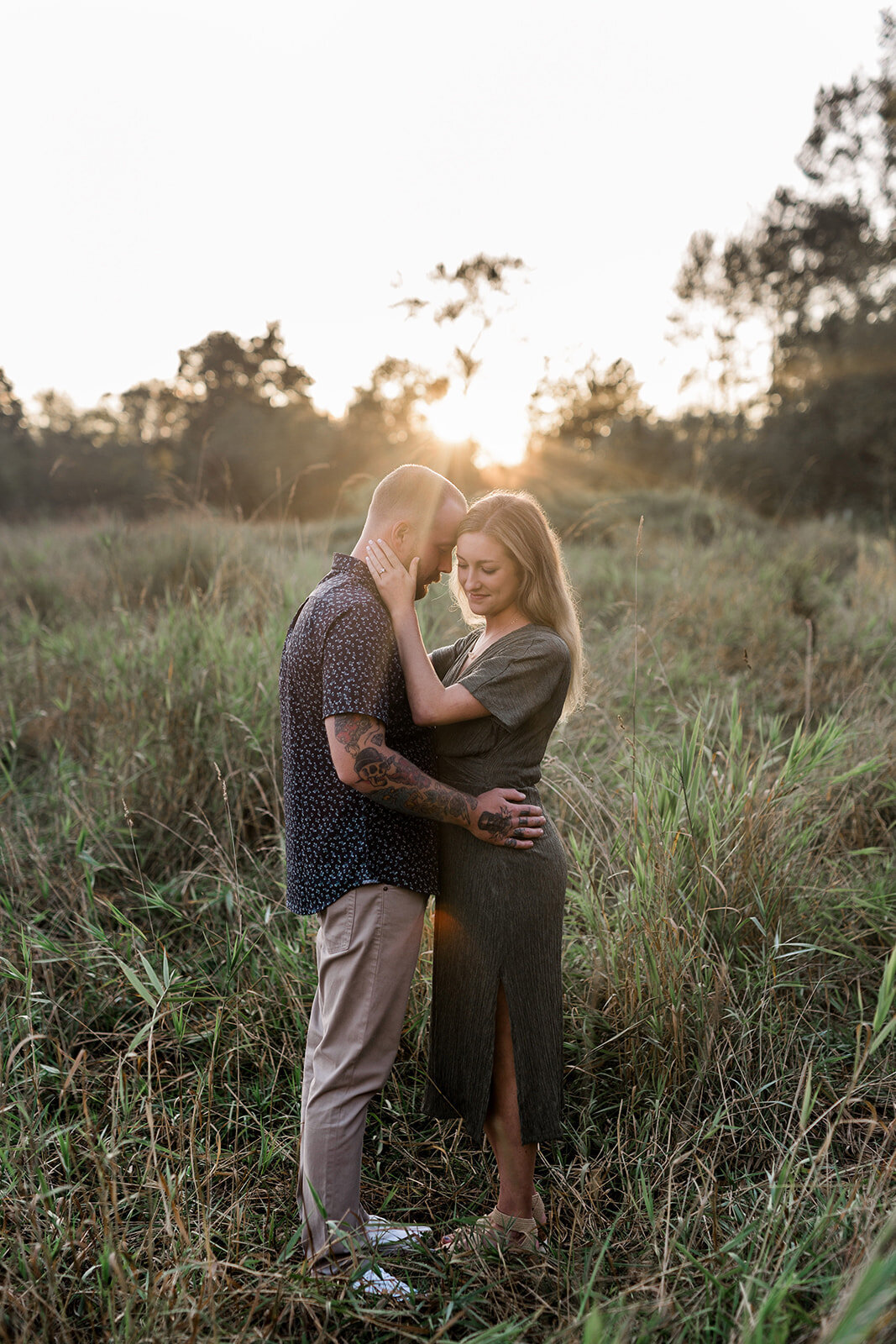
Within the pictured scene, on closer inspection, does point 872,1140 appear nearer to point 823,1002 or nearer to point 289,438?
point 823,1002

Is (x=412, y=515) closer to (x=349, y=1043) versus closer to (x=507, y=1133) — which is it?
(x=349, y=1043)

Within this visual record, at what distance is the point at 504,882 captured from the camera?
1.92m

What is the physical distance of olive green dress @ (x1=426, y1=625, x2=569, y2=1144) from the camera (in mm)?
1920

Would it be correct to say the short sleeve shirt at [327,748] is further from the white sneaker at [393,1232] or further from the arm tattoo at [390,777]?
the white sneaker at [393,1232]

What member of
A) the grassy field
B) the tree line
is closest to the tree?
the tree line

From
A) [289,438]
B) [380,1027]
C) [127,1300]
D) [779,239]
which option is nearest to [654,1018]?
[380,1027]

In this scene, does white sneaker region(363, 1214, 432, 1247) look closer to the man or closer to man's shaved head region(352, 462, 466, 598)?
the man

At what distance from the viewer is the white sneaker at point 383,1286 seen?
168 cm

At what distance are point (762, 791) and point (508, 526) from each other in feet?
4.56

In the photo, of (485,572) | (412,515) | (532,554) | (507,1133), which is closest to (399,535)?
(412,515)

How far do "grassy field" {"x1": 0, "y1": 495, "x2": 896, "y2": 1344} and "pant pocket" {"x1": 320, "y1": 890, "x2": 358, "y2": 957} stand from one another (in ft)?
1.47

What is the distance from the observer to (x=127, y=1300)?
1.38 meters

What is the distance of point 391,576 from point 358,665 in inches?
10.4

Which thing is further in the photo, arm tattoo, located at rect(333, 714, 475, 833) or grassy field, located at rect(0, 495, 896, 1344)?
arm tattoo, located at rect(333, 714, 475, 833)
